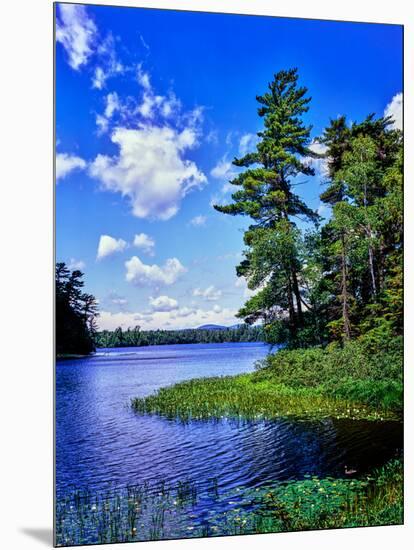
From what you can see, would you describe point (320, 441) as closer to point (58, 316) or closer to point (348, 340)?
point (348, 340)

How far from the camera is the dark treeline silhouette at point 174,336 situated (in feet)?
26.0

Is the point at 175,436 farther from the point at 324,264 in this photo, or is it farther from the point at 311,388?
the point at 324,264

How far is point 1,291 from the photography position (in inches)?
301

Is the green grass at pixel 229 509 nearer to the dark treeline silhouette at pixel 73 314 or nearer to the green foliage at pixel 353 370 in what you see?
the green foliage at pixel 353 370

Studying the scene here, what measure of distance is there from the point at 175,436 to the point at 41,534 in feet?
4.60

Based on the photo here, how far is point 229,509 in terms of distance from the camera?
25.3 ft

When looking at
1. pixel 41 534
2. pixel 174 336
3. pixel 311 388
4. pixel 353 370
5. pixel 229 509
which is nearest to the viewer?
pixel 41 534

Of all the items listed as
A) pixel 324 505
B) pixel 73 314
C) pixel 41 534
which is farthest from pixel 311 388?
pixel 41 534

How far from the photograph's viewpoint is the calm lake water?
7.58 m

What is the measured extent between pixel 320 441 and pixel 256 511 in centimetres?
97

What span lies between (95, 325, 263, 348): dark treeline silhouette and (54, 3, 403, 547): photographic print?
0.05 ft

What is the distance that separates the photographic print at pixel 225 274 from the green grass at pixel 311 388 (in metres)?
0.02

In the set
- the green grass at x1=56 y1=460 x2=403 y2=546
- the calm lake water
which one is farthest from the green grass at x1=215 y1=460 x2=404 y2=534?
the calm lake water

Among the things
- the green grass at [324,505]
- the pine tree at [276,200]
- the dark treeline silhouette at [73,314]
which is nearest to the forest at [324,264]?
the pine tree at [276,200]
